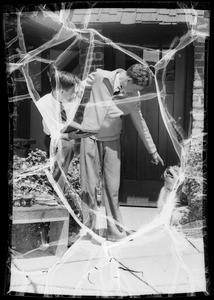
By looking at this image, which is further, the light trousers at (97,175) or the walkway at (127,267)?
the light trousers at (97,175)

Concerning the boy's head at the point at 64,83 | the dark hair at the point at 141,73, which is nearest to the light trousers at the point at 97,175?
the boy's head at the point at 64,83

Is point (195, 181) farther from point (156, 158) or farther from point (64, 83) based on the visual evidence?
point (64, 83)

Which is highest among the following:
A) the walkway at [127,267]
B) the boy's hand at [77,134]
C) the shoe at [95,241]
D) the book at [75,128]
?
the book at [75,128]

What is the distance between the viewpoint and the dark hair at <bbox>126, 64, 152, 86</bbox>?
161 inches

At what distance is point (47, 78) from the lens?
13.5 feet

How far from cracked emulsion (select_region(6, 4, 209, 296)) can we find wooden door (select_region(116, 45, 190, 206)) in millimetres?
39

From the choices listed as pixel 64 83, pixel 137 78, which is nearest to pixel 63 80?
pixel 64 83

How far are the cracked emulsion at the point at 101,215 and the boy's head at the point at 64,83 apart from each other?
0.05m

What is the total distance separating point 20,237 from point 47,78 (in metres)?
1.09

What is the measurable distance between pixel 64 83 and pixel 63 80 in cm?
2

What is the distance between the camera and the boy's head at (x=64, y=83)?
410cm

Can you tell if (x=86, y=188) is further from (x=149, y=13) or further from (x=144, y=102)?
(x=149, y=13)

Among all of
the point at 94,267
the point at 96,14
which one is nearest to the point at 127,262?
the point at 94,267

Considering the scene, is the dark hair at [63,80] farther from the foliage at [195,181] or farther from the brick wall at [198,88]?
the foliage at [195,181]
